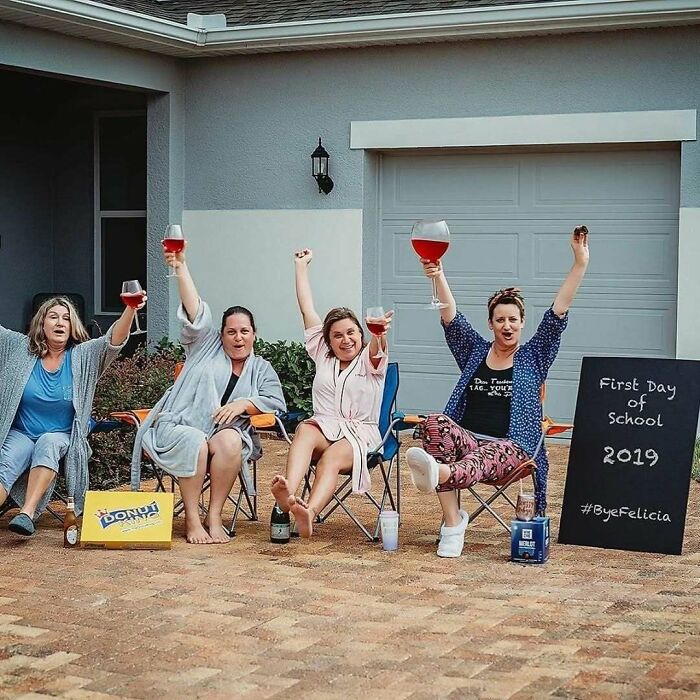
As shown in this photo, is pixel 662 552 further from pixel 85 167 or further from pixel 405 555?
pixel 85 167

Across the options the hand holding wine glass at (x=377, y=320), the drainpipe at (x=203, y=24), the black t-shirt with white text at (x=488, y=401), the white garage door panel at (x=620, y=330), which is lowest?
the black t-shirt with white text at (x=488, y=401)

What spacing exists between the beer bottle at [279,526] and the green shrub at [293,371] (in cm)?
340

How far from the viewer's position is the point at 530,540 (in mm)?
5438

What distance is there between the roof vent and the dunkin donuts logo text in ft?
15.7

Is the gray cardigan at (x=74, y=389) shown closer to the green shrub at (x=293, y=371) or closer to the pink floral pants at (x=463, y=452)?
the pink floral pants at (x=463, y=452)

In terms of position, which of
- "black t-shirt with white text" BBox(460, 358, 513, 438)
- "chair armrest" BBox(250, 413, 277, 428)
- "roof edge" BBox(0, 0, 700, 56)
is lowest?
"chair armrest" BBox(250, 413, 277, 428)

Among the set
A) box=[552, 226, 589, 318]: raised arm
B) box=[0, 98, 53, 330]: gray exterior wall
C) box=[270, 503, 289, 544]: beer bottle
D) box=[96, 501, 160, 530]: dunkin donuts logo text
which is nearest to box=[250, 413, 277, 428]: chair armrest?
box=[270, 503, 289, 544]: beer bottle

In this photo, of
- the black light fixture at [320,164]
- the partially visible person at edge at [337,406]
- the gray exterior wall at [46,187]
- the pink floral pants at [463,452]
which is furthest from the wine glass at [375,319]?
the gray exterior wall at [46,187]

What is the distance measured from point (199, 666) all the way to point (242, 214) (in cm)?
623

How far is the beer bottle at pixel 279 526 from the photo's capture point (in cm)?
583

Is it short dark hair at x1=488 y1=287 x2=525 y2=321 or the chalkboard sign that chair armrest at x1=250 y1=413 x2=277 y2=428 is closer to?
short dark hair at x1=488 y1=287 x2=525 y2=321

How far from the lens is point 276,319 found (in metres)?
9.88

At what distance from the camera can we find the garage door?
8.84 meters

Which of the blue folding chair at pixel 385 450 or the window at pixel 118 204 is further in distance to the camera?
the window at pixel 118 204
